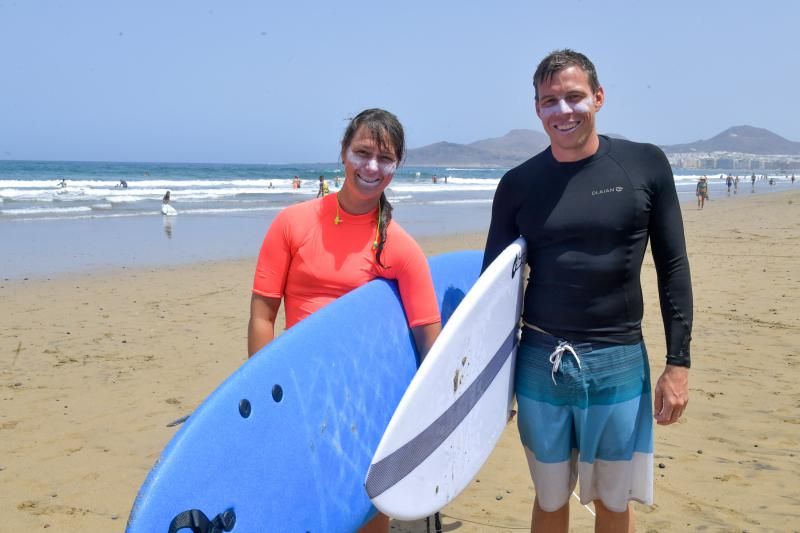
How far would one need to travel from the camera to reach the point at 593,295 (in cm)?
196

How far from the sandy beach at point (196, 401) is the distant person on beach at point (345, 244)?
1.33 metres

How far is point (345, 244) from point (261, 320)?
0.35 m

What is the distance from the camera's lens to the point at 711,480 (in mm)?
3195

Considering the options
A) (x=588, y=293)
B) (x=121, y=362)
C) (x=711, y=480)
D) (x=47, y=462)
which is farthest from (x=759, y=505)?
(x=121, y=362)

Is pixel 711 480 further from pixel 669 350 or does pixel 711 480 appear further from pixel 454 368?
pixel 454 368

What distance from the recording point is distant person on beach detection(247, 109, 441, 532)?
2059mm

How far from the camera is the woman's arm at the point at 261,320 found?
2.10 metres

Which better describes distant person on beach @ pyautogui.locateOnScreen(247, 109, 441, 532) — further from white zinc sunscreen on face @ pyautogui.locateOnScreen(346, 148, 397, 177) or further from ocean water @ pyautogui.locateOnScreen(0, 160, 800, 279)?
ocean water @ pyautogui.locateOnScreen(0, 160, 800, 279)

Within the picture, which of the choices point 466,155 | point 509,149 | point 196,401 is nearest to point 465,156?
point 466,155

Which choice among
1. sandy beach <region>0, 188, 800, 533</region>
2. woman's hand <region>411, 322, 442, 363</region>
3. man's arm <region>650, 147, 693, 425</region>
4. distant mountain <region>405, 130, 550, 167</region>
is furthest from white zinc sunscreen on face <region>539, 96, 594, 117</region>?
distant mountain <region>405, 130, 550, 167</region>

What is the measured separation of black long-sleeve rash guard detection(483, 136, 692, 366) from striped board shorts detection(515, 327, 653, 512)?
6 cm

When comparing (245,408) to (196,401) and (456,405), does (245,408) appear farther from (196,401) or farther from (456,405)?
(196,401)

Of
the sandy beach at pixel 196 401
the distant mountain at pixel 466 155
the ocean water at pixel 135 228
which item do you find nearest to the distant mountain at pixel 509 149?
the distant mountain at pixel 466 155

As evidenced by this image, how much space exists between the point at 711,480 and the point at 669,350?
155 cm
